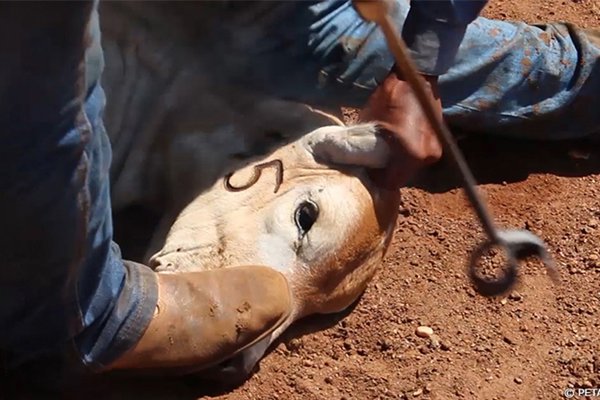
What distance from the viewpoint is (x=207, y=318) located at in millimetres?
1876

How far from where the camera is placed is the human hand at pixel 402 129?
2.00 meters

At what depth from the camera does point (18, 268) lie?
1635 millimetres

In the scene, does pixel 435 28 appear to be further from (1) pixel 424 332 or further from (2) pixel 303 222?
(1) pixel 424 332

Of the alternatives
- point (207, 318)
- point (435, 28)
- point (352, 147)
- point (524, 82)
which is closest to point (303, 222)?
point (352, 147)

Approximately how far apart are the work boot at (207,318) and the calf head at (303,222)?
0.07 meters

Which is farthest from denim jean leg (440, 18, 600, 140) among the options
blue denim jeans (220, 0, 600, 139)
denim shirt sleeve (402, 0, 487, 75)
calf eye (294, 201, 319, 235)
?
calf eye (294, 201, 319, 235)

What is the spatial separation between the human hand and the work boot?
28 centimetres

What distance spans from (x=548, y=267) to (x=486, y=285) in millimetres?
192

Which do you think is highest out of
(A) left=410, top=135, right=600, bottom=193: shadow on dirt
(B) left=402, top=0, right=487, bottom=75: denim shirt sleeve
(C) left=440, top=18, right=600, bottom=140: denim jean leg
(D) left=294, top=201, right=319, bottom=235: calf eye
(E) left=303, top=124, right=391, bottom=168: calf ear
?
(B) left=402, top=0, right=487, bottom=75: denim shirt sleeve

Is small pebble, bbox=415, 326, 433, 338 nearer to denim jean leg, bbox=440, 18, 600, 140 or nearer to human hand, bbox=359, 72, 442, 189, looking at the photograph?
human hand, bbox=359, 72, 442, 189

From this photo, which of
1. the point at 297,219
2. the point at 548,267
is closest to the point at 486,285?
the point at 548,267

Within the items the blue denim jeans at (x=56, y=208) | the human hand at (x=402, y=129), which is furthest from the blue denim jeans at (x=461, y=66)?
the blue denim jeans at (x=56, y=208)

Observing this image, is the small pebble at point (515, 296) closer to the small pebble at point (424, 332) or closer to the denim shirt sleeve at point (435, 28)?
the small pebble at point (424, 332)

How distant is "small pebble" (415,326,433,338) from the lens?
2152 millimetres
